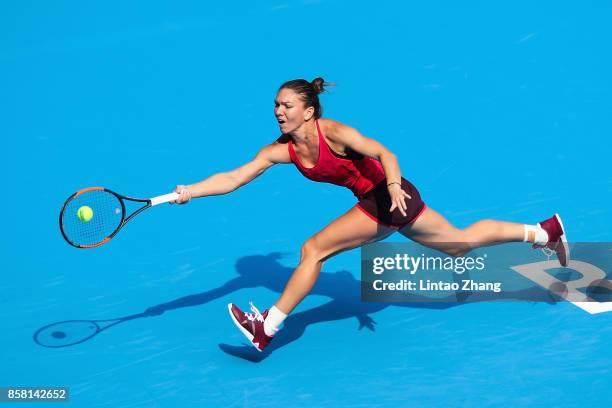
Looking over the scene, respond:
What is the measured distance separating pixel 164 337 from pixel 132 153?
3717 mm

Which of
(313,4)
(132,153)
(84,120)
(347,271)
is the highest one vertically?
(313,4)

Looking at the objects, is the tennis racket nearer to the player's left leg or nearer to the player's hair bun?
the player's left leg

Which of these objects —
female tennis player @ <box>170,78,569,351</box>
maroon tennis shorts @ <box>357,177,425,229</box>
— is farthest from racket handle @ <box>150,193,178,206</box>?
maroon tennis shorts @ <box>357,177,425,229</box>

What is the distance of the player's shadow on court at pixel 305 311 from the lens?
28.2 feet

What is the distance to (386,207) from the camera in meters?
8.26

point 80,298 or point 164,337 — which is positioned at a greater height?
point 80,298

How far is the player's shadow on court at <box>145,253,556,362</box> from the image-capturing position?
8.61 metres

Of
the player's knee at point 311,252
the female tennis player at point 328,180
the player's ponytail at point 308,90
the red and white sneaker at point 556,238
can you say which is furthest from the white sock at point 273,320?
the red and white sneaker at point 556,238

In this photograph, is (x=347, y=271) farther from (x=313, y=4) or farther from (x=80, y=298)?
(x=313, y=4)

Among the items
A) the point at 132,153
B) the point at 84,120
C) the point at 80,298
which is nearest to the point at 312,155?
the point at 80,298

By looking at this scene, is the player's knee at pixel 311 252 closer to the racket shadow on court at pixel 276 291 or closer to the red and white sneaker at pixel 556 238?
the racket shadow on court at pixel 276 291

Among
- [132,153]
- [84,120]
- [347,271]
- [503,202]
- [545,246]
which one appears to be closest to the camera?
[545,246]

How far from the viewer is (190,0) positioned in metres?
15.1

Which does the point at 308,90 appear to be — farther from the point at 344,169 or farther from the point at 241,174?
the point at 241,174
